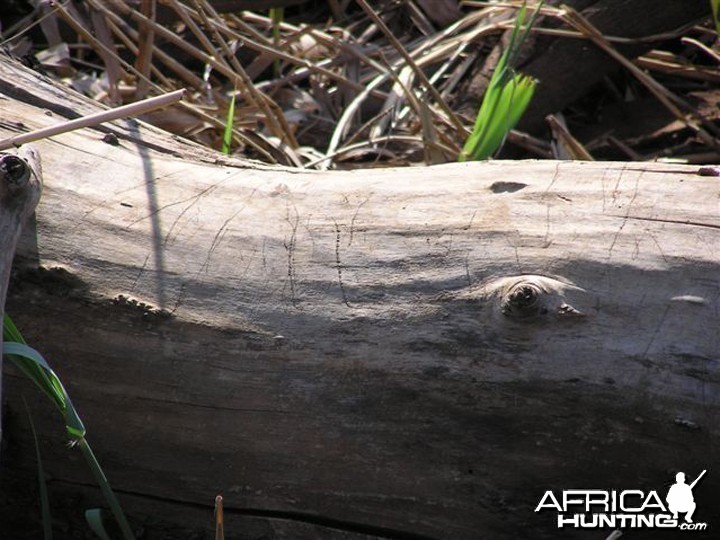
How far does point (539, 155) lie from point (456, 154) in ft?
2.24

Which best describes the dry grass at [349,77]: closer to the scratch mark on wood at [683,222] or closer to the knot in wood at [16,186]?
the scratch mark on wood at [683,222]

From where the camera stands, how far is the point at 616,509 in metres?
1.60

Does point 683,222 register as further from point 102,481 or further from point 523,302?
point 102,481

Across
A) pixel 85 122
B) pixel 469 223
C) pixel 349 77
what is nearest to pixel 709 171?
pixel 469 223

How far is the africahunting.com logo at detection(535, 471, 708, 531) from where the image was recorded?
1597 millimetres

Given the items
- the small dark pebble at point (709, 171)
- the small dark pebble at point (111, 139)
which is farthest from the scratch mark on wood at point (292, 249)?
the small dark pebble at point (709, 171)

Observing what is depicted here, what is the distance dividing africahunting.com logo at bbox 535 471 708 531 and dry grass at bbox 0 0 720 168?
1349 mm

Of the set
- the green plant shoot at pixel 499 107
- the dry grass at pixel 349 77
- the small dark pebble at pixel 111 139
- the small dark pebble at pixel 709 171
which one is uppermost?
the dry grass at pixel 349 77

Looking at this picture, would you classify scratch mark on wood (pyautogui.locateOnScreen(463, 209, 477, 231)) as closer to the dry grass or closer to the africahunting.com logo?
the africahunting.com logo

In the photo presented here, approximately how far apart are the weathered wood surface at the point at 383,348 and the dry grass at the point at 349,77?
995mm

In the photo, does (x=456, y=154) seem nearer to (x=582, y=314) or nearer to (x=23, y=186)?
(x=582, y=314)

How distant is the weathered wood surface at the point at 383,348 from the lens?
159 cm

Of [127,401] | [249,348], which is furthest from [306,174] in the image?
[127,401]

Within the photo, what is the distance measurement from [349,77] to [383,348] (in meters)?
2.08
